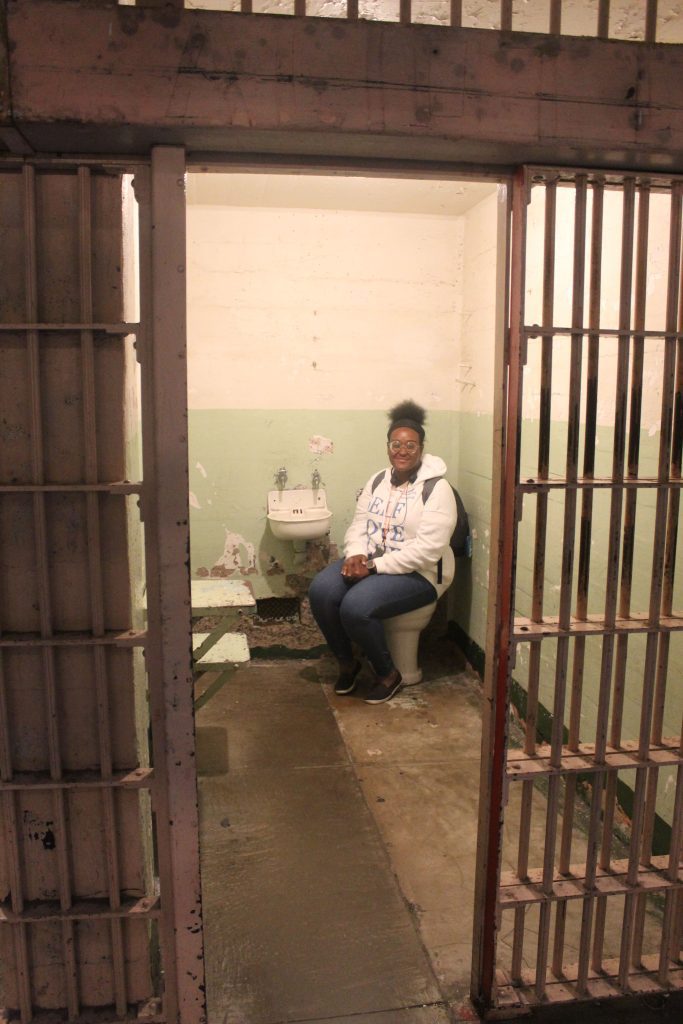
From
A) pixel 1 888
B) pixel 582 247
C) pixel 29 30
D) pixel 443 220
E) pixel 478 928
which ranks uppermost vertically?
pixel 443 220

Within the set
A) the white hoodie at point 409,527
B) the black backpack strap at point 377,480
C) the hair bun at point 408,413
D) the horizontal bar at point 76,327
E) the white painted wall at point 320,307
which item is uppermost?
the white painted wall at point 320,307

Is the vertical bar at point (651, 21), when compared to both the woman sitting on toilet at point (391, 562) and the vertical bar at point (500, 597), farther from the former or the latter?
the woman sitting on toilet at point (391, 562)

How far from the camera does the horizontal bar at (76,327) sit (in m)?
1.44

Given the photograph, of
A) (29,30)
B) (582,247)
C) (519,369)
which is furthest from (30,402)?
(582,247)

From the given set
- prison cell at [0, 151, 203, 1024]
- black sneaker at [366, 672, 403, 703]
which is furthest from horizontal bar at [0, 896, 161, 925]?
black sneaker at [366, 672, 403, 703]

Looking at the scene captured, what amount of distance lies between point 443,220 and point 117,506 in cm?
344

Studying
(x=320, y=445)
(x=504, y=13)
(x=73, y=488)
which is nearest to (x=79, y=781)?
(x=73, y=488)

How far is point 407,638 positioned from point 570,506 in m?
2.44

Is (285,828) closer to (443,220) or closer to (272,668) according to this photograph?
(272,668)

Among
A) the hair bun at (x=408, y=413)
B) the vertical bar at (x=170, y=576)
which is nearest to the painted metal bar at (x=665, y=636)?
the vertical bar at (x=170, y=576)

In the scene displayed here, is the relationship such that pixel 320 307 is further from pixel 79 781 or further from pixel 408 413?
pixel 79 781

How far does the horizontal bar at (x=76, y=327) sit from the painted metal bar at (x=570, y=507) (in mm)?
967

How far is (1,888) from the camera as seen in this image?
5.40ft

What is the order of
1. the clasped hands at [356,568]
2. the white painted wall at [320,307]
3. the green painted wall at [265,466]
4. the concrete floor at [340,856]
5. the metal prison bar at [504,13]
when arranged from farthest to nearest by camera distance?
the green painted wall at [265,466], the white painted wall at [320,307], the clasped hands at [356,568], the concrete floor at [340,856], the metal prison bar at [504,13]
